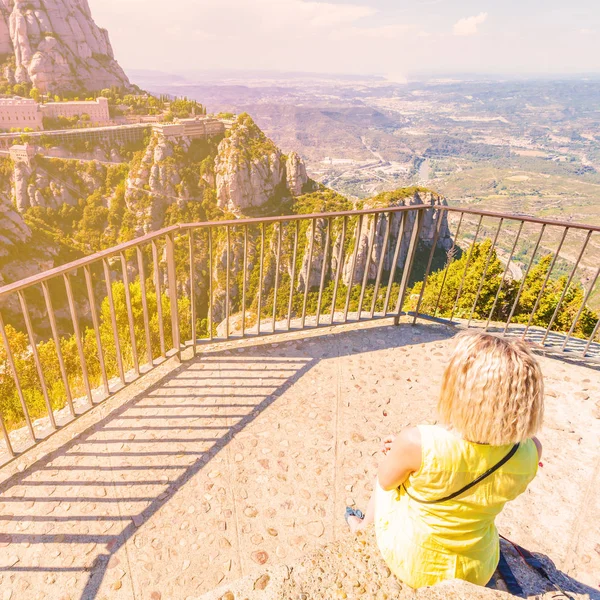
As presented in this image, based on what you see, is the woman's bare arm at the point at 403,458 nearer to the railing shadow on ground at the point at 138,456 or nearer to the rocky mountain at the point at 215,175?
the railing shadow on ground at the point at 138,456

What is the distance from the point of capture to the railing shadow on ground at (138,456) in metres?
2.56

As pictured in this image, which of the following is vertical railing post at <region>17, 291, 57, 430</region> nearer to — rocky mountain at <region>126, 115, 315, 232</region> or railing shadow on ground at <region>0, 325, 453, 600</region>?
railing shadow on ground at <region>0, 325, 453, 600</region>

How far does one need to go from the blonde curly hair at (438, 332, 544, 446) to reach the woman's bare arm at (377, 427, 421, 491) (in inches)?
6.7

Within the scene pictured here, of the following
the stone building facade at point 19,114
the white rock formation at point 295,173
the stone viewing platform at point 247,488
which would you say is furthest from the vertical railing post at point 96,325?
the stone building facade at point 19,114

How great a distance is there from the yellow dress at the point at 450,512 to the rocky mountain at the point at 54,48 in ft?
381

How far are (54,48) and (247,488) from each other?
403 ft

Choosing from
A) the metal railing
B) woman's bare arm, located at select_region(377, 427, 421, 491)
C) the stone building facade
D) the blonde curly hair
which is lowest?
the stone building facade

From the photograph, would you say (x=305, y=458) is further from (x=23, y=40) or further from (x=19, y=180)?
(x=23, y=40)

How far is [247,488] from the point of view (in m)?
2.90

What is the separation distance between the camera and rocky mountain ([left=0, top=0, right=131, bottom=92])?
9169cm

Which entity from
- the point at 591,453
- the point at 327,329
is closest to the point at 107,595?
the point at 327,329

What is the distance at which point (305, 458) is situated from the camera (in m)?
3.17

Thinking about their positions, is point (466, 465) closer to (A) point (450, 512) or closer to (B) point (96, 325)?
(A) point (450, 512)

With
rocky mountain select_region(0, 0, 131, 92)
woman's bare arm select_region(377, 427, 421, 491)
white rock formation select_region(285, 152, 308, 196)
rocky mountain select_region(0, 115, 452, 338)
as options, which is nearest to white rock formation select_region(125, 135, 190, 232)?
rocky mountain select_region(0, 115, 452, 338)
